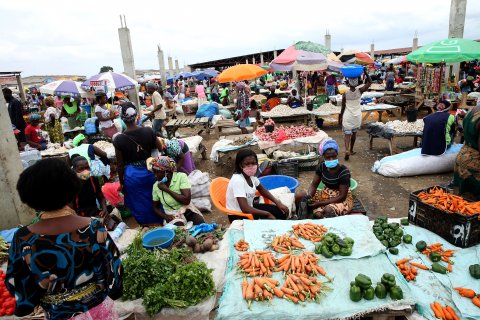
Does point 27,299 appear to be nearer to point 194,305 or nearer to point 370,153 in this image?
point 194,305

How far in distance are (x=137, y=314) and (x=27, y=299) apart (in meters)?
0.91

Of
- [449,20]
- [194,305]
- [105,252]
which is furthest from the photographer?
[449,20]

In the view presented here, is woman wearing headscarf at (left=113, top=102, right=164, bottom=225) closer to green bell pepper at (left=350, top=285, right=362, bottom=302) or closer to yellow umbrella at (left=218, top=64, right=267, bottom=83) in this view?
green bell pepper at (left=350, top=285, right=362, bottom=302)

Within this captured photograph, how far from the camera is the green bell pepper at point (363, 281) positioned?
7.71ft

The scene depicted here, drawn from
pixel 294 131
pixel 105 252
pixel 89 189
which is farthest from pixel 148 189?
pixel 294 131

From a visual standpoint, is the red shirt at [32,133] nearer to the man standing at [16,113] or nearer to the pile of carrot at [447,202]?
the man standing at [16,113]

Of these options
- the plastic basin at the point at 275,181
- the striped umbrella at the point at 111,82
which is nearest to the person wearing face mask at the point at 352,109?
the plastic basin at the point at 275,181

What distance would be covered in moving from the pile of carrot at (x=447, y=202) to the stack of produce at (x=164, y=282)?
92.7 inches

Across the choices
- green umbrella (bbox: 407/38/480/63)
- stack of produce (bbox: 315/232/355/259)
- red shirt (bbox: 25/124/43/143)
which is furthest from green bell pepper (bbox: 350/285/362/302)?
red shirt (bbox: 25/124/43/143)

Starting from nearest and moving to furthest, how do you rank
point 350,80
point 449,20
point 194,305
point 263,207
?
point 194,305
point 263,207
point 350,80
point 449,20

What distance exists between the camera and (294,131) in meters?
7.80

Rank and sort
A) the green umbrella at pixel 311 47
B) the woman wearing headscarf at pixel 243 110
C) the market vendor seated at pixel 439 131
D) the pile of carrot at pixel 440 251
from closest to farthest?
the pile of carrot at pixel 440 251
the market vendor seated at pixel 439 131
the green umbrella at pixel 311 47
the woman wearing headscarf at pixel 243 110

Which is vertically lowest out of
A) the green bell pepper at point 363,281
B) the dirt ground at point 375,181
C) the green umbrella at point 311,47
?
the dirt ground at point 375,181

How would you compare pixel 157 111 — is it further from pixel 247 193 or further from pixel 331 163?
pixel 331 163
